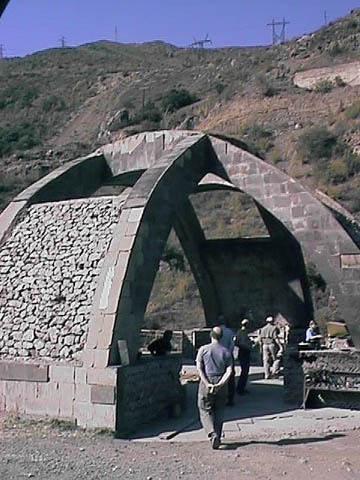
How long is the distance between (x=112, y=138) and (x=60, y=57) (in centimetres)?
3208

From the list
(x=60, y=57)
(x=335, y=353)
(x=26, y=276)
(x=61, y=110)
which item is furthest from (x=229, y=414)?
(x=60, y=57)

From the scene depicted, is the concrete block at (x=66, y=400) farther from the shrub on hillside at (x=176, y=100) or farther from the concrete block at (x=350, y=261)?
the shrub on hillside at (x=176, y=100)

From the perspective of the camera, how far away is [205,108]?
45938 mm

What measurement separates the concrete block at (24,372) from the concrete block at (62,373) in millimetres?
83

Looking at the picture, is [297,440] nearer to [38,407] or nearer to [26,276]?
[38,407]

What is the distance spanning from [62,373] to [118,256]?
5.41ft

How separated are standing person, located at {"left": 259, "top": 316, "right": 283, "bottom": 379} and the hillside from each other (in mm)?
11411

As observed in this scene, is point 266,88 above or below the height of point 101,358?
above

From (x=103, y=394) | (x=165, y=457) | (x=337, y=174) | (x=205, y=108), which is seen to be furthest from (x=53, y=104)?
(x=165, y=457)

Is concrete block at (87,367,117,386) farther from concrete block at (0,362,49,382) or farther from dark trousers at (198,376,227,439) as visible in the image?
dark trousers at (198,376,227,439)

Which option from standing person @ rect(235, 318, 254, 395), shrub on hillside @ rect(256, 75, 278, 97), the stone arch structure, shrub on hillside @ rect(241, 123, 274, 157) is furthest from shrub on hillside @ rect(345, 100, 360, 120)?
standing person @ rect(235, 318, 254, 395)

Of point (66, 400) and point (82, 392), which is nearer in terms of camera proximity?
point (82, 392)

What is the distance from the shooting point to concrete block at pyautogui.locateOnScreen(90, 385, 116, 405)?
9.08 m

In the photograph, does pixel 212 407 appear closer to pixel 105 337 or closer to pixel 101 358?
pixel 101 358
